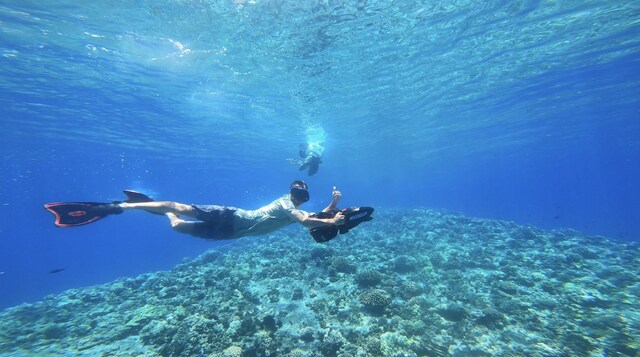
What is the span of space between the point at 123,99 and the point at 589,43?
100ft

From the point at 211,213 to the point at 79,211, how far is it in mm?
2796

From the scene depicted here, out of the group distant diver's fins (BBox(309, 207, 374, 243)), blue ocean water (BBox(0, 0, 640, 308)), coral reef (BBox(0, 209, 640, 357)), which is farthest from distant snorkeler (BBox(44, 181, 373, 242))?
blue ocean water (BBox(0, 0, 640, 308))

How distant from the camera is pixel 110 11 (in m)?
12.2

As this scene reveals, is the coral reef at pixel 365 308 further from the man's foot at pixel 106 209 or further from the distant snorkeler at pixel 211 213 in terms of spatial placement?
the man's foot at pixel 106 209

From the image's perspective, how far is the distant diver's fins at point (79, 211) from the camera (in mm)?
6199

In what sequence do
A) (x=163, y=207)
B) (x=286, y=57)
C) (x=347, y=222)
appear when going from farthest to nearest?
1. (x=286, y=57)
2. (x=163, y=207)
3. (x=347, y=222)

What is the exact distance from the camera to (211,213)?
6609mm

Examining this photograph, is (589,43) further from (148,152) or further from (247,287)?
(148,152)

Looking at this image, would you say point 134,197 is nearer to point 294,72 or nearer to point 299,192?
point 299,192

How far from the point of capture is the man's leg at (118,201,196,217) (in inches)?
253

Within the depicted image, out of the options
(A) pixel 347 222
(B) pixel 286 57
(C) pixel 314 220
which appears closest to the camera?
(A) pixel 347 222

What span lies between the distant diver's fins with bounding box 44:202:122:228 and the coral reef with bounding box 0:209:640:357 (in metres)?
4.09

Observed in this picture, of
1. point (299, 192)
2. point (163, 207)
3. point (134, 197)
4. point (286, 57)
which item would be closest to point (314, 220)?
point (299, 192)

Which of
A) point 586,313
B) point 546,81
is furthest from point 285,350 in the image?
point 546,81
